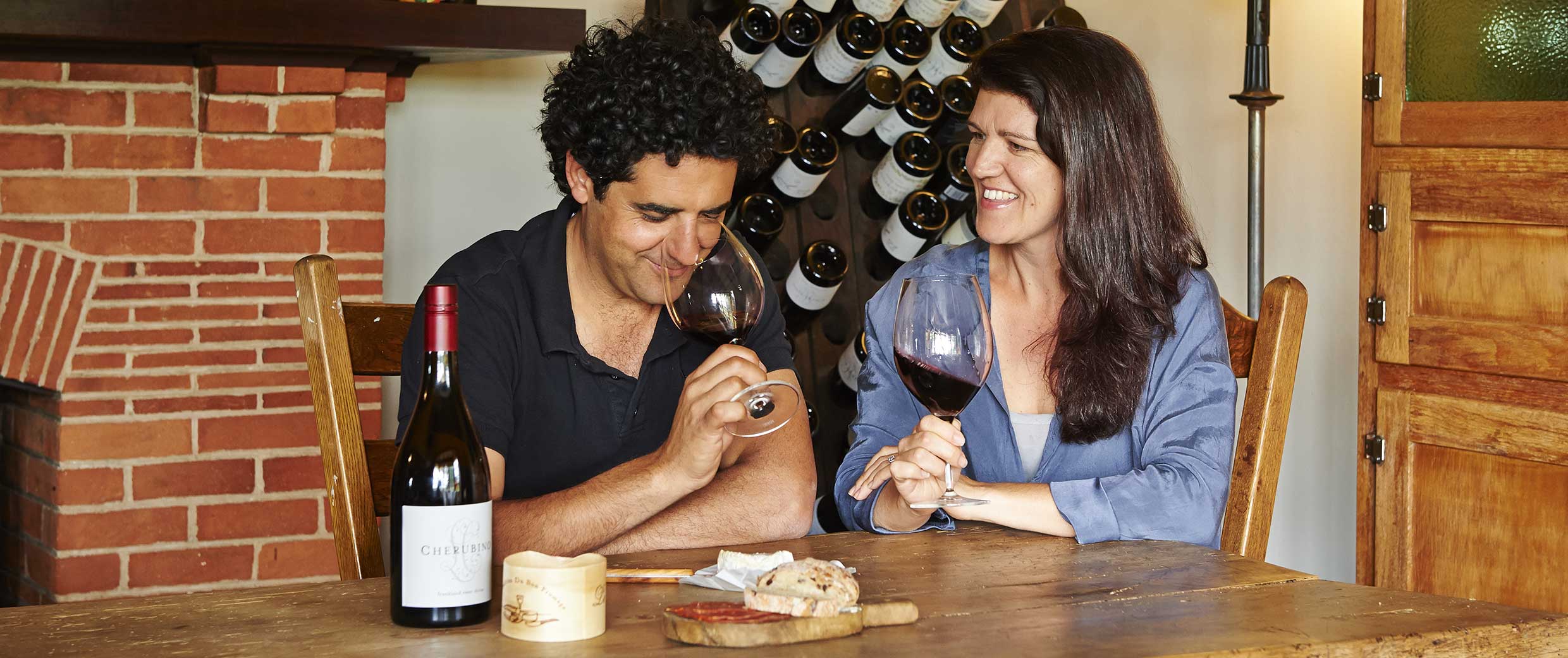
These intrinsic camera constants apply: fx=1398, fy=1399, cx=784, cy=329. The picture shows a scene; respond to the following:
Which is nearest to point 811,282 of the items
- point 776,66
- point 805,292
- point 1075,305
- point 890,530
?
point 805,292

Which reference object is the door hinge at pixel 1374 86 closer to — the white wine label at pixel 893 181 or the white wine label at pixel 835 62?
the white wine label at pixel 893 181

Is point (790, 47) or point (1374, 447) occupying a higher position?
point (790, 47)

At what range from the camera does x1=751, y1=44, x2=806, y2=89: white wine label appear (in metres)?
2.54

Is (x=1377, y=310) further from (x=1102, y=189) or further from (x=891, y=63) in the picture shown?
(x=1102, y=189)

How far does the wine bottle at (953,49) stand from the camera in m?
2.66

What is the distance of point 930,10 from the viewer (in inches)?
103

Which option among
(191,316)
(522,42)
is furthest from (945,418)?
(191,316)

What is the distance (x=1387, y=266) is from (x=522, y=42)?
69.4 inches

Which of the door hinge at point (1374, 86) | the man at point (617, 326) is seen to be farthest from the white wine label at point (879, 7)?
the door hinge at point (1374, 86)

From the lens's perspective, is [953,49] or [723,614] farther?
[953,49]

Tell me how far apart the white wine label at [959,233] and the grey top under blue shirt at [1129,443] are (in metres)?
0.89

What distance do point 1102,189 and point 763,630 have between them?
0.97 meters

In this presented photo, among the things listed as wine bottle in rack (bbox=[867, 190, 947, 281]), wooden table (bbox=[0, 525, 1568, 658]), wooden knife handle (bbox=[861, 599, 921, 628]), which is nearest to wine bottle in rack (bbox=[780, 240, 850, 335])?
wine bottle in rack (bbox=[867, 190, 947, 281])

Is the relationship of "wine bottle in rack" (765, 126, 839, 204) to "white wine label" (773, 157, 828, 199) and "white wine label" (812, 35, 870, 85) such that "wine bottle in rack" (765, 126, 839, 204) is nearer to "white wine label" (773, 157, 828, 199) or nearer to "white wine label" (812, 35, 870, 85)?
"white wine label" (773, 157, 828, 199)
